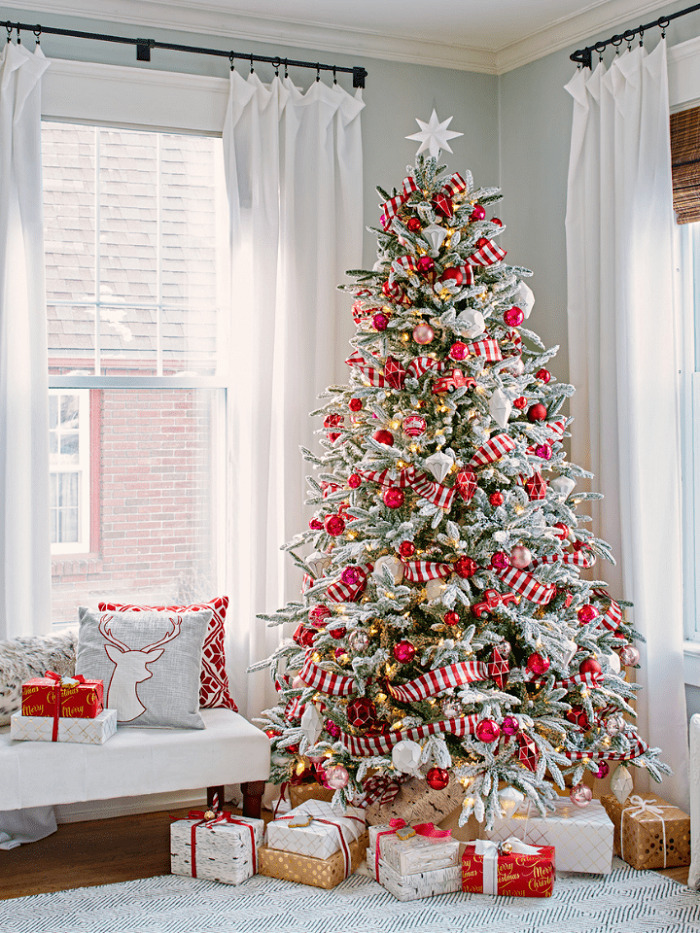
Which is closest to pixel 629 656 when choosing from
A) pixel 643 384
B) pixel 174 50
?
pixel 643 384

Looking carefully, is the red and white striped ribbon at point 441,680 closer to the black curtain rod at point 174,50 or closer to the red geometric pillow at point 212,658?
the red geometric pillow at point 212,658

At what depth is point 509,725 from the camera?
2836 millimetres

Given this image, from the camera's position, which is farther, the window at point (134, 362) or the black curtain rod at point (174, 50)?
the window at point (134, 362)

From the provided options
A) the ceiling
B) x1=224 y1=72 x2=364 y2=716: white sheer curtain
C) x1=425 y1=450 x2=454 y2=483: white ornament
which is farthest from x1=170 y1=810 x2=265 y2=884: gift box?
the ceiling

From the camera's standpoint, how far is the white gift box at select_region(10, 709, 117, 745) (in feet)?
9.25

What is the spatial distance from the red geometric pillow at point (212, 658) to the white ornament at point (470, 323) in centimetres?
134

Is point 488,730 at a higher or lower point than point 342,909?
higher

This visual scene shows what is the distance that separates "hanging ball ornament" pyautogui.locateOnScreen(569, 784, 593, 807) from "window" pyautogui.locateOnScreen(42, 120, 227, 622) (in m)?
1.54

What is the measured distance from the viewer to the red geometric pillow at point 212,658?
3314mm

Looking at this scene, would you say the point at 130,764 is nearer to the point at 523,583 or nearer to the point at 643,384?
the point at 523,583

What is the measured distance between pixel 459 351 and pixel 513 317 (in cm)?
26

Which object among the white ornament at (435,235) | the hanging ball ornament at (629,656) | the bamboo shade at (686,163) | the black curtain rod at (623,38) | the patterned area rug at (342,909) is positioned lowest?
the patterned area rug at (342,909)

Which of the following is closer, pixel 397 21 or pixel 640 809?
pixel 640 809

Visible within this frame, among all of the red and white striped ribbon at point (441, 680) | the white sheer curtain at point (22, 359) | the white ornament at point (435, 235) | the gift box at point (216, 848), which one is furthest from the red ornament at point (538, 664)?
the white sheer curtain at point (22, 359)
